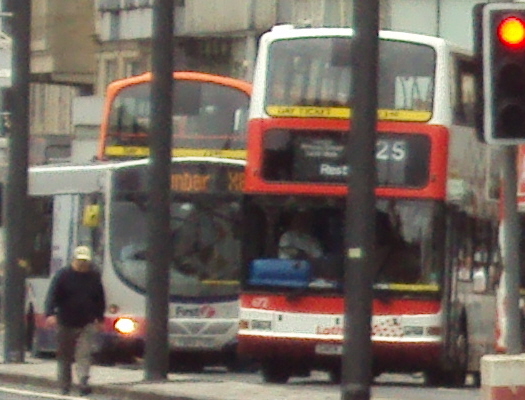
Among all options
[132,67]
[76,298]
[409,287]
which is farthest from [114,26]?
[76,298]

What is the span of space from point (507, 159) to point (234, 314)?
17670 mm

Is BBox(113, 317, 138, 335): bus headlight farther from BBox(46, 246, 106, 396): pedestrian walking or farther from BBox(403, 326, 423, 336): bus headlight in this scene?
BBox(46, 246, 106, 396): pedestrian walking

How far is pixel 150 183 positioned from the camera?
26484 millimetres

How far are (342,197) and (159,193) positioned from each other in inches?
96.5

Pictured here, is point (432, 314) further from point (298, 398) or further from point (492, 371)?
point (492, 371)

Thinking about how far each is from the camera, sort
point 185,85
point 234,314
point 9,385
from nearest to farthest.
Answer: point 9,385
point 234,314
point 185,85

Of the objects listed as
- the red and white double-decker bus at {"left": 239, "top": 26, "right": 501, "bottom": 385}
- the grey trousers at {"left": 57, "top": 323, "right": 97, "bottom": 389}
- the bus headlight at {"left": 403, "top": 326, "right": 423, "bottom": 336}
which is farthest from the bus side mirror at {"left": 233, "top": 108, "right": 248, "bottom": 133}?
the grey trousers at {"left": 57, "top": 323, "right": 97, "bottom": 389}

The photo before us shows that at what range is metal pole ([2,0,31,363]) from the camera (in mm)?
31516

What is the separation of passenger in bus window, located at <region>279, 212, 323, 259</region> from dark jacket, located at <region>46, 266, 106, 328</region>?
115 inches

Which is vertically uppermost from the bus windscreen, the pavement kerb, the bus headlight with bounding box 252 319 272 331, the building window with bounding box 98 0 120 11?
the building window with bounding box 98 0 120 11

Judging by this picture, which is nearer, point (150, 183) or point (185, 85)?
point (150, 183)

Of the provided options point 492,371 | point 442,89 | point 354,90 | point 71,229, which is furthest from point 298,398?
point 71,229

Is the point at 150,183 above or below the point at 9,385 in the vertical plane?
above

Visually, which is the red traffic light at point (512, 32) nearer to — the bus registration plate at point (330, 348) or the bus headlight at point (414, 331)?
the bus headlight at point (414, 331)
